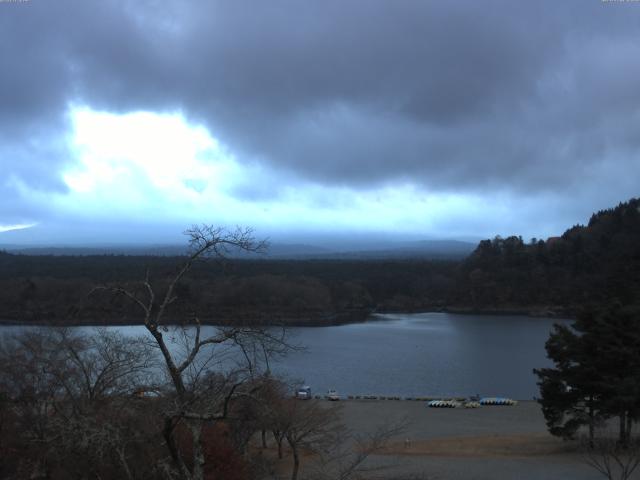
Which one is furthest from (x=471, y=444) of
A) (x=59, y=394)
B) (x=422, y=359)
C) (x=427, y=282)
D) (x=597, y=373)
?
(x=427, y=282)

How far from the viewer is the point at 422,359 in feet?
131

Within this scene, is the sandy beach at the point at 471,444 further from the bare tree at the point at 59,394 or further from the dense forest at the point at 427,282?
the dense forest at the point at 427,282

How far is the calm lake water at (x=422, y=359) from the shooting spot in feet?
105

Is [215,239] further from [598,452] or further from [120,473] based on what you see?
[598,452]

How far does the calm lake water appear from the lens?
3200cm

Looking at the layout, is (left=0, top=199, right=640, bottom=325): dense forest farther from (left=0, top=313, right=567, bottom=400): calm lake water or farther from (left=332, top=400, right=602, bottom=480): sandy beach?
(left=332, top=400, right=602, bottom=480): sandy beach

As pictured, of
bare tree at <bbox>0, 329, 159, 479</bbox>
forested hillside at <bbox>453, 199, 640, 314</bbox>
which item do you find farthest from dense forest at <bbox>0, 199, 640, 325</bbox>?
bare tree at <bbox>0, 329, 159, 479</bbox>

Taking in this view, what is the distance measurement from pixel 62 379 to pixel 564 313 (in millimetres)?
61922

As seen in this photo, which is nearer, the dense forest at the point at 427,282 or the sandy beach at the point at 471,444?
the sandy beach at the point at 471,444

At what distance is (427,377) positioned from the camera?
34406 millimetres

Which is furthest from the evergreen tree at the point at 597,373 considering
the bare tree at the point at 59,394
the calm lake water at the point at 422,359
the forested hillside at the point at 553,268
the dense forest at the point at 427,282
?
the forested hillside at the point at 553,268

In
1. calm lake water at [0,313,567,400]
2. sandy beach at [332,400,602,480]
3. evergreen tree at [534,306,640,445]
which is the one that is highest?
evergreen tree at [534,306,640,445]

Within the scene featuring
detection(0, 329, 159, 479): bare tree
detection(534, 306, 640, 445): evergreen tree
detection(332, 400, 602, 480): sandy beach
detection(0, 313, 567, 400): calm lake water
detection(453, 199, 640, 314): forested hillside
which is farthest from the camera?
detection(453, 199, 640, 314): forested hillside

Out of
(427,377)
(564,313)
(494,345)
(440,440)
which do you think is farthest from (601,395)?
(564,313)
